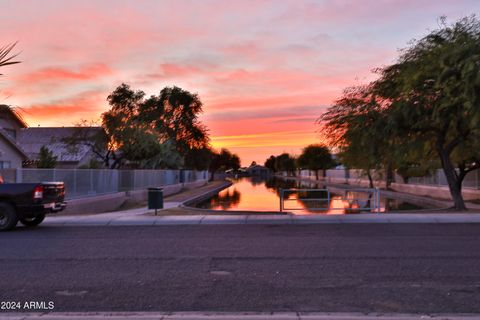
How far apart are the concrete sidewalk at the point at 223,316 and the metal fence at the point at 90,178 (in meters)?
18.8

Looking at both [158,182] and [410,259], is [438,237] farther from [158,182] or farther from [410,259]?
[158,182]

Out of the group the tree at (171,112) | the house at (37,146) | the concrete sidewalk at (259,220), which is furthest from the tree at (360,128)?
the tree at (171,112)

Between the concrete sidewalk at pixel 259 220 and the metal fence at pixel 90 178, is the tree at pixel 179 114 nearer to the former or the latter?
the metal fence at pixel 90 178

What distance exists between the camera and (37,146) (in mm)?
54844

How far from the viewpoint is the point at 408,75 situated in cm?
2138

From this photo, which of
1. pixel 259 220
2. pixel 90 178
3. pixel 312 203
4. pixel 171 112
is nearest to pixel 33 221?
pixel 259 220

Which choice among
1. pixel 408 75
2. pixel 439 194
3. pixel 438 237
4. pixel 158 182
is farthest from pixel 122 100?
pixel 438 237

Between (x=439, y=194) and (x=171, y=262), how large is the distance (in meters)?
33.7

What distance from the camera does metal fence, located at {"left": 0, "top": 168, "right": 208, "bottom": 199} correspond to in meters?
25.0

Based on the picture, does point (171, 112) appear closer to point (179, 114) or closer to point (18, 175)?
point (179, 114)

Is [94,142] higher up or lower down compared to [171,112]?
lower down

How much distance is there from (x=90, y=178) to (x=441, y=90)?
Result: 64.9 feet

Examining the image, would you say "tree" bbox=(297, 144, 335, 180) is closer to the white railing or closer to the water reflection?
the water reflection

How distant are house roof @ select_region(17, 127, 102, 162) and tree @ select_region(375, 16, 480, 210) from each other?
32.3m
